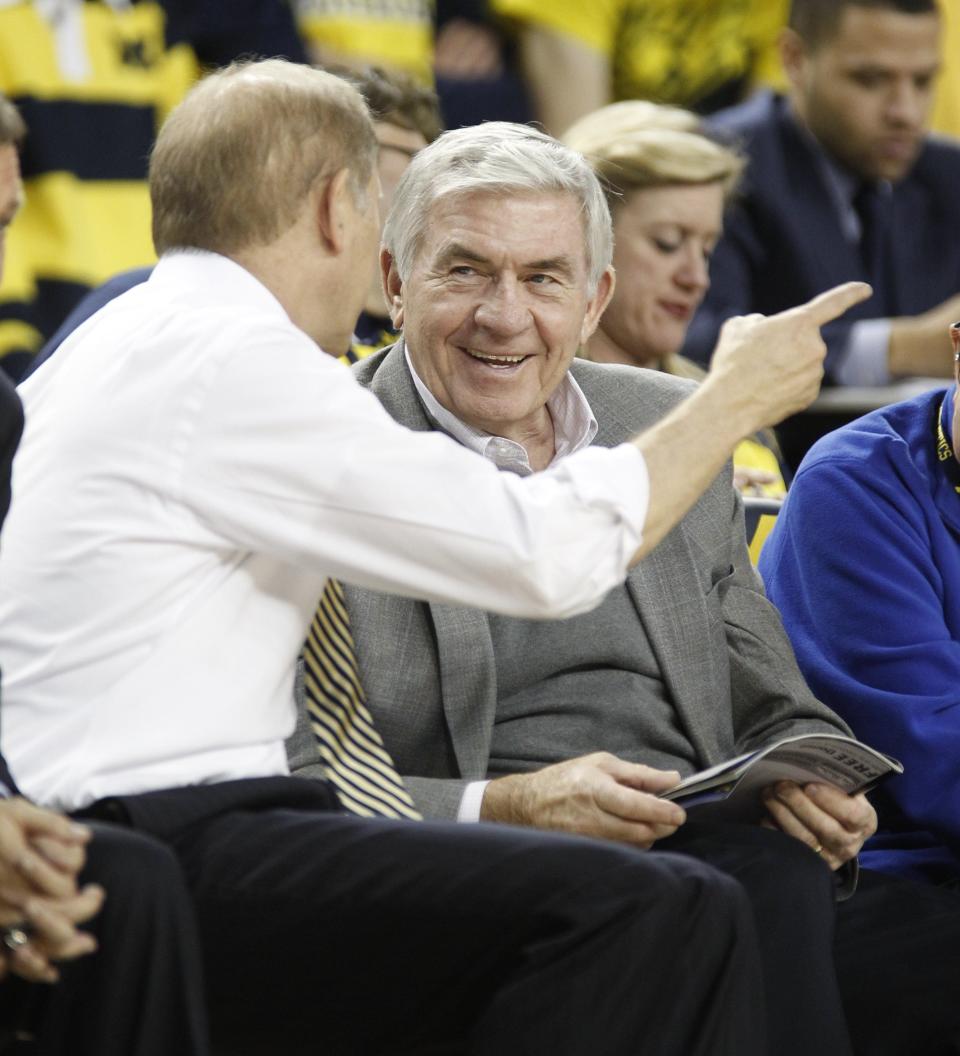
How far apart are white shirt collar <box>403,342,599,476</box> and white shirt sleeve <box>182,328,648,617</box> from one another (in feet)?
2.19

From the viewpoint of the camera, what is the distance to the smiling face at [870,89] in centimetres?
445

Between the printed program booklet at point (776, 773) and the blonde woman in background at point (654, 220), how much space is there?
1.29m

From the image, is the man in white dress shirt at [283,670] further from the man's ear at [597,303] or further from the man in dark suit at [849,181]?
the man in dark suit at [849,181]

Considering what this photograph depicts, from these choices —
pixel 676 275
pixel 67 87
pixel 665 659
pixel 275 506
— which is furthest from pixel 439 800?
pixel 67 87

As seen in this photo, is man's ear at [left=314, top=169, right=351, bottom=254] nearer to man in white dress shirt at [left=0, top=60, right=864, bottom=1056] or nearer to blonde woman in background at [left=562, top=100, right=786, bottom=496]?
man in white dress shirt at [left=0, top=60, right=864, bottom=1056]

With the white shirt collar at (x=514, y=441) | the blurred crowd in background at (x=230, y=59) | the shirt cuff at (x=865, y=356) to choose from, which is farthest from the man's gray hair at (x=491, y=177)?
the shirt cuff at (x=865, y=356)

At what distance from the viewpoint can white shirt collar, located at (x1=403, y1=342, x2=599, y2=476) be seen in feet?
8.43

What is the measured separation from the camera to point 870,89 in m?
4.50

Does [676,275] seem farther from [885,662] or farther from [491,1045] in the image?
[491,1045]

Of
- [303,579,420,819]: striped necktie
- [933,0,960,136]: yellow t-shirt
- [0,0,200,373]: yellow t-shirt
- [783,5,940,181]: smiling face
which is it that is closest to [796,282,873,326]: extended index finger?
[303,579,420,819]: striped necktie

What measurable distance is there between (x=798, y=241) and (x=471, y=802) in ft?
7.85

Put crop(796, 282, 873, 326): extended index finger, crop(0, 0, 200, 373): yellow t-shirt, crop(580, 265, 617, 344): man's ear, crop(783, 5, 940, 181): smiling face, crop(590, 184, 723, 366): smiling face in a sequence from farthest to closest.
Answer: crop(783, 5, 940, 181): smiling face, crop(0, 0, 200, 373): yellow t-shirt, crop(590, 184, 723, 366): smiling face, crop(580, 265, 617, 344): man's ear, crop(796, 282, 873, 326): extended index finger

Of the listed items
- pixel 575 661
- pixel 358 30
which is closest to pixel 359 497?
pixel 575 661

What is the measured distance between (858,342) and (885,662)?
179 cm
